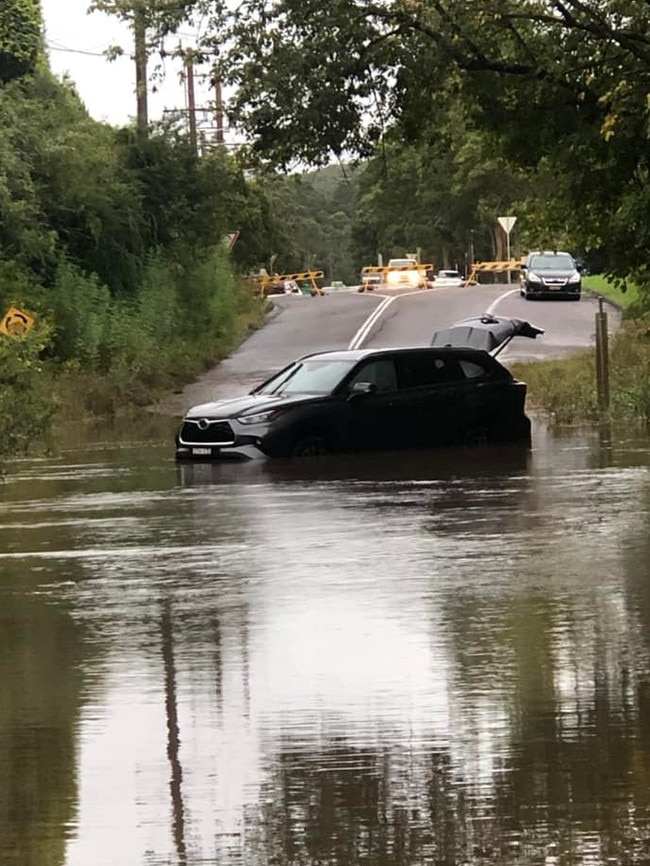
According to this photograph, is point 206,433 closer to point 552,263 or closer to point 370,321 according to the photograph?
point 370,321

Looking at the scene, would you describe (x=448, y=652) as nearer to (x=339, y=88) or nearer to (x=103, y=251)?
(x=339, y=88)

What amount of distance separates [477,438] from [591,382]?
30.4ft

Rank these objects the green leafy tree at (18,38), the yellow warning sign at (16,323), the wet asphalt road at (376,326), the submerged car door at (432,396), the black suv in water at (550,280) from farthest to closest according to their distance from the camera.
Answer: the black suv in water at (550,280), the green leafy tree at (18,38), the wet asphalt road at (376,326), the yellow warning sign at (16,323), the submerged car door at (432,396)

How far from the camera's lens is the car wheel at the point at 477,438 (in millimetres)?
24078

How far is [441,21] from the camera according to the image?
2184 centimetres

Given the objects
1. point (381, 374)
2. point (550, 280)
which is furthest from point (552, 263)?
point (381, 374)

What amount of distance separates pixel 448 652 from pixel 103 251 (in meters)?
35.5

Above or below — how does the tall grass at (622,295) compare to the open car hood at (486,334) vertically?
above

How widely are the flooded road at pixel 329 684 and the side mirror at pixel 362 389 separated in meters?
5.99

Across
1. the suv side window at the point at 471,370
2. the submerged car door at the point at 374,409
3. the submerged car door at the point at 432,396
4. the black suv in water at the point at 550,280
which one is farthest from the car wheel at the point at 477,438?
the black suv in water at the point at 550,280

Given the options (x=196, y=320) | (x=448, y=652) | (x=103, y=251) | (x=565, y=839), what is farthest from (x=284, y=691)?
(x=196, y=320)

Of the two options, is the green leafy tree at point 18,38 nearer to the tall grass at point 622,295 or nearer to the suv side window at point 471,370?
the tall grass at point 622,295

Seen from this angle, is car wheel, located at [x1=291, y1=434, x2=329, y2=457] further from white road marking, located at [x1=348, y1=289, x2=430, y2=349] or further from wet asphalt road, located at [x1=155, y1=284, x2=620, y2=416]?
white road marking, located at [x1=348, y1=289, x2=430, y2=349]

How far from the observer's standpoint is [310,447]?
22.5m
